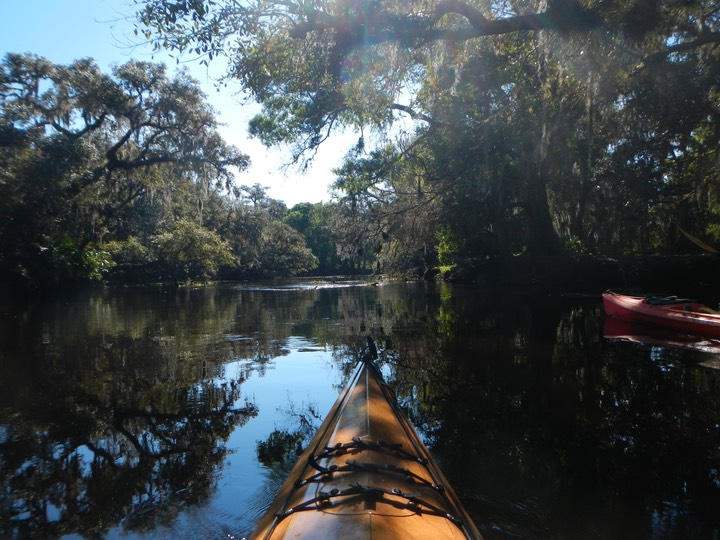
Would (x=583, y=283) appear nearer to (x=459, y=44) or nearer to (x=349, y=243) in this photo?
(x=349, y=243)

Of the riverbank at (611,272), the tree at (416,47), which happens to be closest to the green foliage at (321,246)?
the riverbank at (611,272)

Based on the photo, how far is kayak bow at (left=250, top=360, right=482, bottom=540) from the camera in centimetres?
237


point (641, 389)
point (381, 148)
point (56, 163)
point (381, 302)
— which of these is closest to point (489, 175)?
point (381, 148)

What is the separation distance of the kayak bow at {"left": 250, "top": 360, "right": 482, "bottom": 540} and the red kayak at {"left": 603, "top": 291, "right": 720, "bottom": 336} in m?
8.94

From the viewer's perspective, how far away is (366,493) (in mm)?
2594

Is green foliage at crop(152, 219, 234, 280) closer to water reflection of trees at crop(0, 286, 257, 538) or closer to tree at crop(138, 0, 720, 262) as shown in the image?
tree at crop(138, 0, 720, 262)

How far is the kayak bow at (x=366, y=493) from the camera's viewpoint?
7.76 feet

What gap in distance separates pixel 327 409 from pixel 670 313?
844 cm

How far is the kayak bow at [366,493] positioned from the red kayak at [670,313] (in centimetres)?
894

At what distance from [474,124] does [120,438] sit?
1765 cm

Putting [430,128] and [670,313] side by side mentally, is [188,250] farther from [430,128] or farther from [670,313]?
[670,313]

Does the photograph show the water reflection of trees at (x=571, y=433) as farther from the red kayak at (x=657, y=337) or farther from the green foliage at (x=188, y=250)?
the green foliage at (x=188, y=250)

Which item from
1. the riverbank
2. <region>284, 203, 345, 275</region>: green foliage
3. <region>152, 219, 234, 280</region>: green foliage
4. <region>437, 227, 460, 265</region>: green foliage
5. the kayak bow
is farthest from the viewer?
<region>284, 203, 345, 275</region>: green foliage

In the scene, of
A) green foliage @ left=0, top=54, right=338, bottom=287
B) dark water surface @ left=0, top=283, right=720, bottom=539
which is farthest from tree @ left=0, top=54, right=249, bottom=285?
dark water surface @ left=0, top=283, right=720, bottom=539
